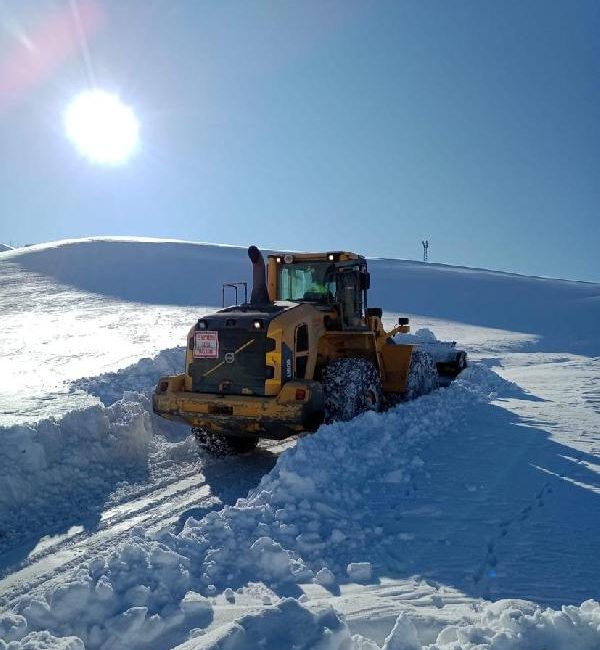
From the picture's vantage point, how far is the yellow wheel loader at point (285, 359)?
653 cm

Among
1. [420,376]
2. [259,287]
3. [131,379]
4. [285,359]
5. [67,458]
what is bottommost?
[131,379]

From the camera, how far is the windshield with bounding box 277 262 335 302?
27.6ft

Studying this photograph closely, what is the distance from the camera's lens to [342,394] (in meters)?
7.34

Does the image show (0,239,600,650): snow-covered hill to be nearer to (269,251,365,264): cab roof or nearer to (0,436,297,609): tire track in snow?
(0,436,297,609): tire track in snow

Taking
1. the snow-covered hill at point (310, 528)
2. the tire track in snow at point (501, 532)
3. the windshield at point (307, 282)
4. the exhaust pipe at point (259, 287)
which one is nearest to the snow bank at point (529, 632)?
the snow-covered hill at point (310, 528)

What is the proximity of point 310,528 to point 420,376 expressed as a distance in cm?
578

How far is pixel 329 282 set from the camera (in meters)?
8.43

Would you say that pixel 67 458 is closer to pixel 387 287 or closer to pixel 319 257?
pixel 319 257

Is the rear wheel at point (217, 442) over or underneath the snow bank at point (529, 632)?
underneath

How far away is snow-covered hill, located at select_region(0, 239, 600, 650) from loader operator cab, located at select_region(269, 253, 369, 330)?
1.56 metres

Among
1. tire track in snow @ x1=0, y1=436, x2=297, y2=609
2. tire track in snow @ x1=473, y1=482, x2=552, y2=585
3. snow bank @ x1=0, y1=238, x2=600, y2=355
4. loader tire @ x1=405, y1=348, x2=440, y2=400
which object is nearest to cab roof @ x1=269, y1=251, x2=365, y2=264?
loader tire @ x1=405, y1=348, x2=440, y2=400

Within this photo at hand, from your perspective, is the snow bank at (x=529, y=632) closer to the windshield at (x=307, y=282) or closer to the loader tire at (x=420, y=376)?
the windshield at (x=307, y=282)

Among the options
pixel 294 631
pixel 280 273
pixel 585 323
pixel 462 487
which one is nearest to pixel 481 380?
pixel 280 273

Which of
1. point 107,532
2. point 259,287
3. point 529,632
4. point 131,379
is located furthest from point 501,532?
point 131,379
